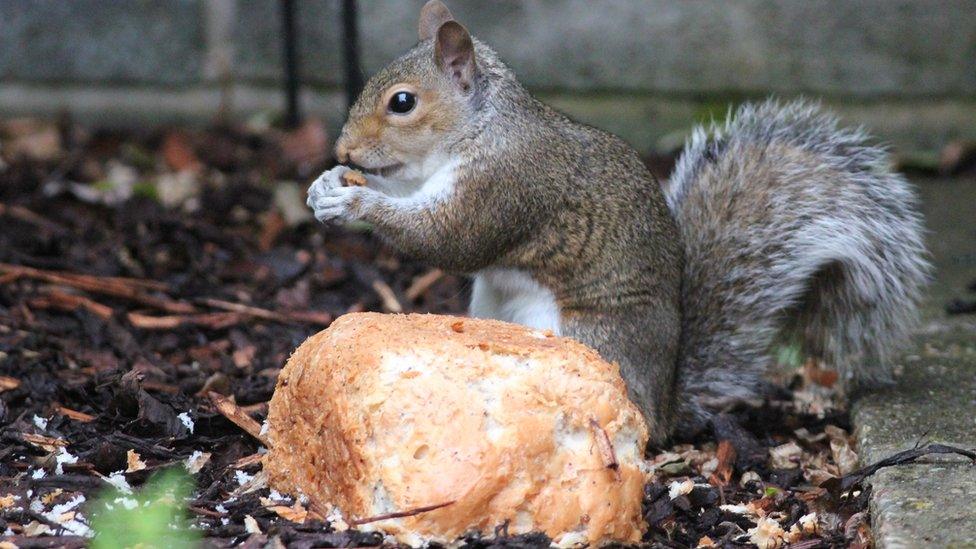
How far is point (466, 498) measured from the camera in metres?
1.82

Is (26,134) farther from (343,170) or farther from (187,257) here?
(343,170)

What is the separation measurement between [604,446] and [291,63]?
3.06m

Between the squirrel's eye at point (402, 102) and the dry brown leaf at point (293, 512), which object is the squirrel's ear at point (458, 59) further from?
the dry brown leaf at point (293, 512)

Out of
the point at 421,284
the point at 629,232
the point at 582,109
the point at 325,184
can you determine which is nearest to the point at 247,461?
the point at 325,184

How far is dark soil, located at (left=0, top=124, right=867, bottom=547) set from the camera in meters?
2.15

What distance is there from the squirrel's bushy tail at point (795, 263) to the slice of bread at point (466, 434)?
77 cm

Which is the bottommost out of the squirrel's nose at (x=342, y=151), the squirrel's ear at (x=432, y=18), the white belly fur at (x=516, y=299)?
the white belly fur at (x=516, y=299)

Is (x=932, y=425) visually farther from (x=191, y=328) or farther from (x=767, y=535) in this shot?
(x=191, y=328)

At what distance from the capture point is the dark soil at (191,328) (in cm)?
215

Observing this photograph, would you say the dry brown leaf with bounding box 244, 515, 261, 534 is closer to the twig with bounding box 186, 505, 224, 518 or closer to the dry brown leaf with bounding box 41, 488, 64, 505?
the twig with bounding box 186, 505, 224, 518

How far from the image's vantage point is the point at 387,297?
3529mm

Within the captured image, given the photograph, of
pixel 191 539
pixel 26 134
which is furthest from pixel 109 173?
pixel 191 539

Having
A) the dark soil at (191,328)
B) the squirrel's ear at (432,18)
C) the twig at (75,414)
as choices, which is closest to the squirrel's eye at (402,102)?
the squirrel's ear at (432,18)

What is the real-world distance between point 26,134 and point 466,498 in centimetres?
341
